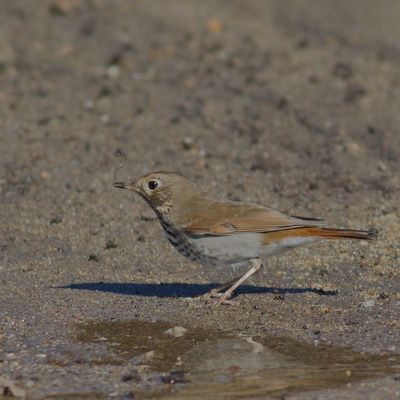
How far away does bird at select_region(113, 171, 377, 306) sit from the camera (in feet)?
27.1

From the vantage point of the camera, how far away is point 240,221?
27.7 ft

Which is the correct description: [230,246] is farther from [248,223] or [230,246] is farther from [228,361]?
[228,361]

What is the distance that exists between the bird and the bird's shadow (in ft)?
0.94

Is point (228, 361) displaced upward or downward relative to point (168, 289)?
downward

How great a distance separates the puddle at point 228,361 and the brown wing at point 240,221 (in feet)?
2.86

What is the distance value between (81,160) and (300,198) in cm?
281

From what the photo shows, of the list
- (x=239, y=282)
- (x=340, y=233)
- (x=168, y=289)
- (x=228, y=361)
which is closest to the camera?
(x=228, y=361)

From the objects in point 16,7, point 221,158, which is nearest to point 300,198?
point 221,158

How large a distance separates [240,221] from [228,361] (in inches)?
64.2

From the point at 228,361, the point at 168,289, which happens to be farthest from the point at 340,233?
the point at 168,289

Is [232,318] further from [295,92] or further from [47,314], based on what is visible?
[295,92]

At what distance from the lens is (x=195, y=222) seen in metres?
8.40

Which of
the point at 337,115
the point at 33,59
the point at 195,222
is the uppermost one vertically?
the point at 33,59

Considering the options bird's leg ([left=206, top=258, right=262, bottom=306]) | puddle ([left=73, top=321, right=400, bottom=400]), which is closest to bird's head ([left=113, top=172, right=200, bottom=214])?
bird's leg ([left=206, top=258, right=262, bottom=306])
